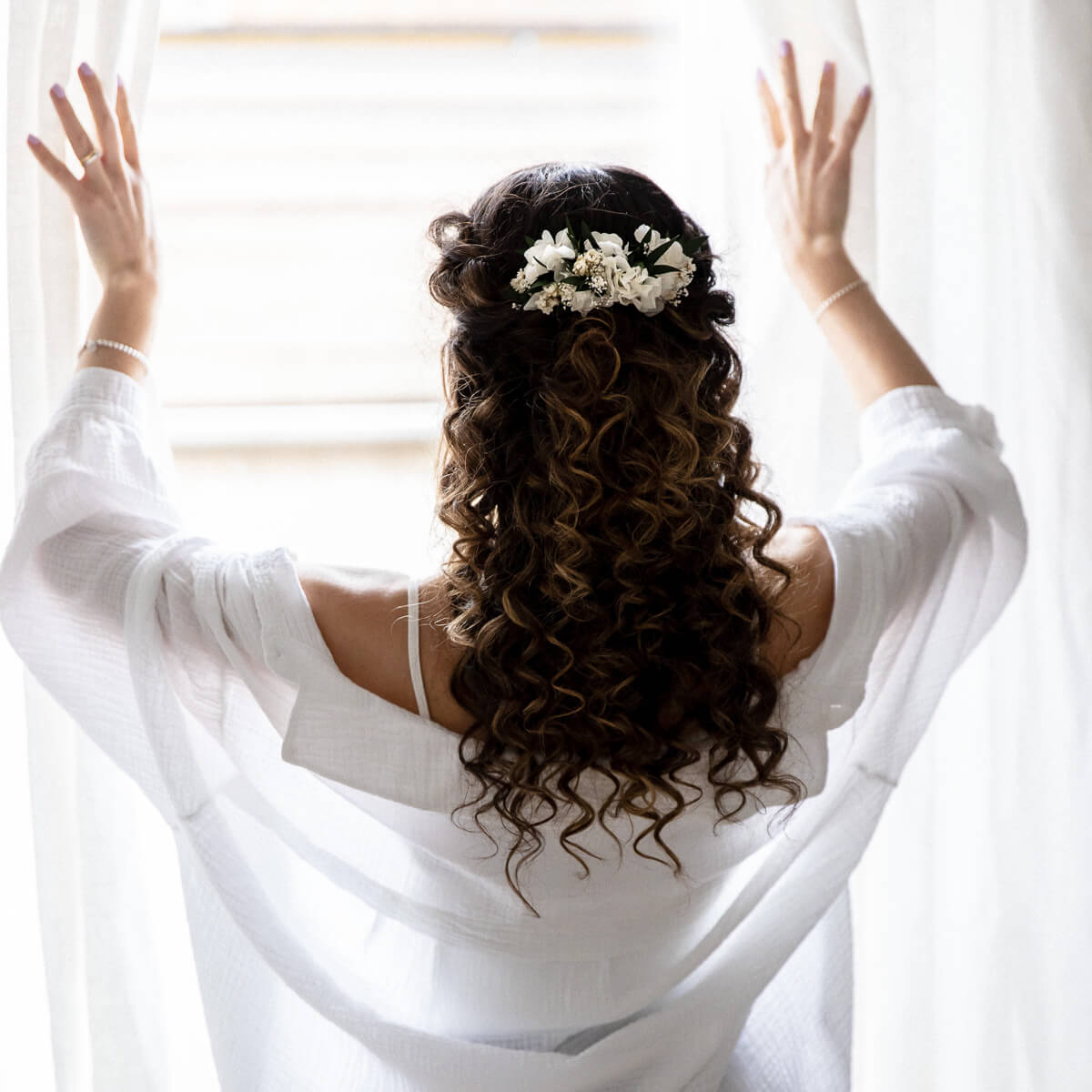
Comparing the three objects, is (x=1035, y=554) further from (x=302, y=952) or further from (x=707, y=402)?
(x=302, y=952)

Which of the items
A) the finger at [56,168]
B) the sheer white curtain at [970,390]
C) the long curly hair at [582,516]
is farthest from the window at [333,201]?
the long curly hair at [582,516]

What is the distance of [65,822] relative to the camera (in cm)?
105

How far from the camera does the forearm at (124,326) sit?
3.05ft

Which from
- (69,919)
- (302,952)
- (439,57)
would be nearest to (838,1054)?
(302,952)

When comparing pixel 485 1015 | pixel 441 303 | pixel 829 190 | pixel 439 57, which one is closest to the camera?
pixel 441 303

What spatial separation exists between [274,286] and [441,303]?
0.48m

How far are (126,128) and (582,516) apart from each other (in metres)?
0.54

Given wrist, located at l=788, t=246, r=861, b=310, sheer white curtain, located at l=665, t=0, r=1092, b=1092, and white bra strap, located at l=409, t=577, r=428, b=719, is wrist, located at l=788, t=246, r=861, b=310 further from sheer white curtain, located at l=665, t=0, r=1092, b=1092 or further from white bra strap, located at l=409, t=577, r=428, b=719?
white bra strap, located at l=409, t=577, r=428, b=719

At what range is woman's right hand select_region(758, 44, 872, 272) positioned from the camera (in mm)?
1078

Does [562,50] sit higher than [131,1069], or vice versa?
[562,50]

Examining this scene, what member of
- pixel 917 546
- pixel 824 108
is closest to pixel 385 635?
pixel 917 546

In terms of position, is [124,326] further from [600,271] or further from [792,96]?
[792,96]

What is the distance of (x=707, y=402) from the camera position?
33.5 inches

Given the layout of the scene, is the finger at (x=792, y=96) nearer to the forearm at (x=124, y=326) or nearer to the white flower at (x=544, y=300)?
the white flower at (x=544, y=300)
